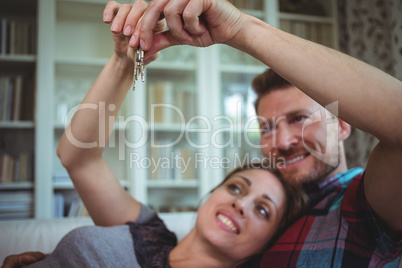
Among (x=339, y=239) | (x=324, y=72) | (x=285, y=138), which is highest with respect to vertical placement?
(x=324, y=72)

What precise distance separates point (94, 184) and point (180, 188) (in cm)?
176

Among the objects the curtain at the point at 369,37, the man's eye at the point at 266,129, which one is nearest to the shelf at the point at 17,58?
the man's eye at the point at 266,129

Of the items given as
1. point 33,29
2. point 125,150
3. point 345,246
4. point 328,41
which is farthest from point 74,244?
point 328,41

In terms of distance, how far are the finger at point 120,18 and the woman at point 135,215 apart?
0.09m

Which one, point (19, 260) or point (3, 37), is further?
point (3, 37)

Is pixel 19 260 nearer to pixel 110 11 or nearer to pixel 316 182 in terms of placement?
pixel 110 11

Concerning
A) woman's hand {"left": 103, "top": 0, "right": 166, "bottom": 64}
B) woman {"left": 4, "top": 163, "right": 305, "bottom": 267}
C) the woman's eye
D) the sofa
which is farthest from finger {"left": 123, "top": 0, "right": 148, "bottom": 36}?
the sofa

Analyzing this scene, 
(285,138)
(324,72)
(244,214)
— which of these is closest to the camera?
(324,72)

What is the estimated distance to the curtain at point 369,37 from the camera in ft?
7.13

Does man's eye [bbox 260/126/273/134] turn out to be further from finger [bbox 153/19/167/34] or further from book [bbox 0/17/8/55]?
book [bbox 0/17/8/55]

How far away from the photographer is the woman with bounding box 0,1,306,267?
0.92m

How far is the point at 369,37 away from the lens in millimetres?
2551

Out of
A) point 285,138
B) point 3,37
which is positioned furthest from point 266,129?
point 3,37

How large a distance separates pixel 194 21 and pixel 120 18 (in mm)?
193
